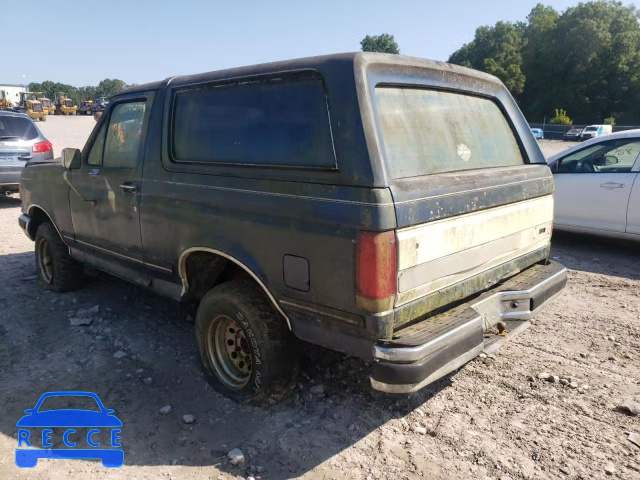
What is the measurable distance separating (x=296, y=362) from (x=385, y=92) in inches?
66.7

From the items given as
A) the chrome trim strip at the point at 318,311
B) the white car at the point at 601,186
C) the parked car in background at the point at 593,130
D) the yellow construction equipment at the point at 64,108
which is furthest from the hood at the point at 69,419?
the yellow construction equipment at the point at 64,108

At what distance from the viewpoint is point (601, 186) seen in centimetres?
644

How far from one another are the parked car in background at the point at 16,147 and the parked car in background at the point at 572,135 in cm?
4160

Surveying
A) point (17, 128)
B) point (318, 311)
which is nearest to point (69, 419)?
point (318, 311)

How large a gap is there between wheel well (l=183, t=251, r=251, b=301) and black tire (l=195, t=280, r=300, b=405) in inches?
8.1

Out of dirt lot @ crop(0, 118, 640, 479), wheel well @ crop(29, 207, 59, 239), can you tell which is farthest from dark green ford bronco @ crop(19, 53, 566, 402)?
wheel well @ crop(29, 207, 59, 239)

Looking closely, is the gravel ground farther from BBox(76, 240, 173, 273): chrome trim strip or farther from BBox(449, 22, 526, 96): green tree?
BBox(449, 22, 526, 96): green tree

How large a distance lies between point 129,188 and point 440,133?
2.26 metres

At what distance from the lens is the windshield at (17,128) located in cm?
1012

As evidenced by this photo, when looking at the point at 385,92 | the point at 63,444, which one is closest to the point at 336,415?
the point at 63,444

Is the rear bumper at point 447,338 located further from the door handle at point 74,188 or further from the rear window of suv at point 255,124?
the door handle at point 74,188

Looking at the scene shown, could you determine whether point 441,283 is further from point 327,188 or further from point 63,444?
point 63,444

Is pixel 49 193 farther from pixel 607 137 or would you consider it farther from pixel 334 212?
pixel 607 137

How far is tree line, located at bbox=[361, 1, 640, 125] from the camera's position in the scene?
203ft
